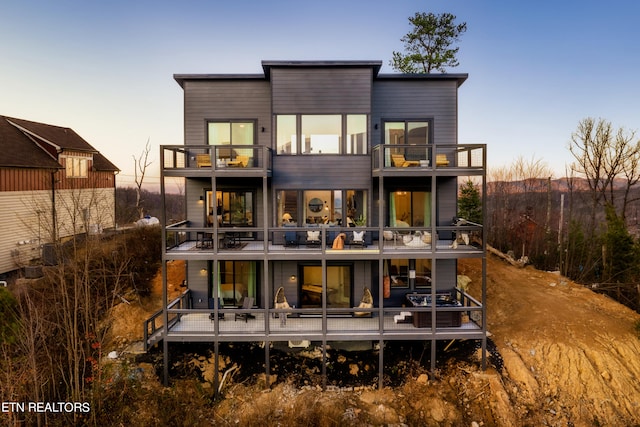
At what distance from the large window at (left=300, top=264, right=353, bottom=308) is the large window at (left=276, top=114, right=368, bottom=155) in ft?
15.4

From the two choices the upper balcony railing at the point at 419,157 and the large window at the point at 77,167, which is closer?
the upper balcony railing at the point at 419,157

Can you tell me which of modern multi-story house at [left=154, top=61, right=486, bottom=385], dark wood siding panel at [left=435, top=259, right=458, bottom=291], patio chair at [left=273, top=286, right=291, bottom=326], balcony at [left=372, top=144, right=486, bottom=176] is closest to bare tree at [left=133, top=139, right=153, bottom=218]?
modern multi-story house at [left=154, top=61, right=486, bottom=385]

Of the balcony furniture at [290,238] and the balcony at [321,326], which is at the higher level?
the balcony furniture at [290,238]

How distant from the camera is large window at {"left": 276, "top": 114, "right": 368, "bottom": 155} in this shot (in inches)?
513

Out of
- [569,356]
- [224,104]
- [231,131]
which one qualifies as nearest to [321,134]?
[231,131]

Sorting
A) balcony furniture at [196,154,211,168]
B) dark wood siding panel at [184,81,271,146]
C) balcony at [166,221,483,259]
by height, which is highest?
dark wood siding panel at [184,81,271,146]

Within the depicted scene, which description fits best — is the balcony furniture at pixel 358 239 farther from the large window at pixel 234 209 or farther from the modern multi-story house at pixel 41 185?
the modern multi-story house at pixel 41 185

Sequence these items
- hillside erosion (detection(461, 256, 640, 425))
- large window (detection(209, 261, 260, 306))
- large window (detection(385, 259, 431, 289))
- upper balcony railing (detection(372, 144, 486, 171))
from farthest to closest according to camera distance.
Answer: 1. large window (detection(385, 259, 431, 289))
2. large window (detection(209, 261, 260, 306))
3. upper balcony railing (detection(372, 144, 486, 171))
4. hillside erosion (detection(461, 256, 640, 425))

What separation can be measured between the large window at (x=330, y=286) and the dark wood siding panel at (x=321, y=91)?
20.6 ft

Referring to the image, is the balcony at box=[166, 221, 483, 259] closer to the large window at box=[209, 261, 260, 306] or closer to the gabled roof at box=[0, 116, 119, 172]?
the large window at box=[209, 261, 260, 306]

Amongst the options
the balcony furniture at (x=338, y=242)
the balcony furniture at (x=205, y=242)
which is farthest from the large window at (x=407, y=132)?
the balcony furniture at (x=205, y=242)

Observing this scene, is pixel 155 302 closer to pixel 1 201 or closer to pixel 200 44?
pixel 1 201

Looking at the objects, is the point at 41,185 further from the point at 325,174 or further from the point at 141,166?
the point at 325,174

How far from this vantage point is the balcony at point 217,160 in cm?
1125
